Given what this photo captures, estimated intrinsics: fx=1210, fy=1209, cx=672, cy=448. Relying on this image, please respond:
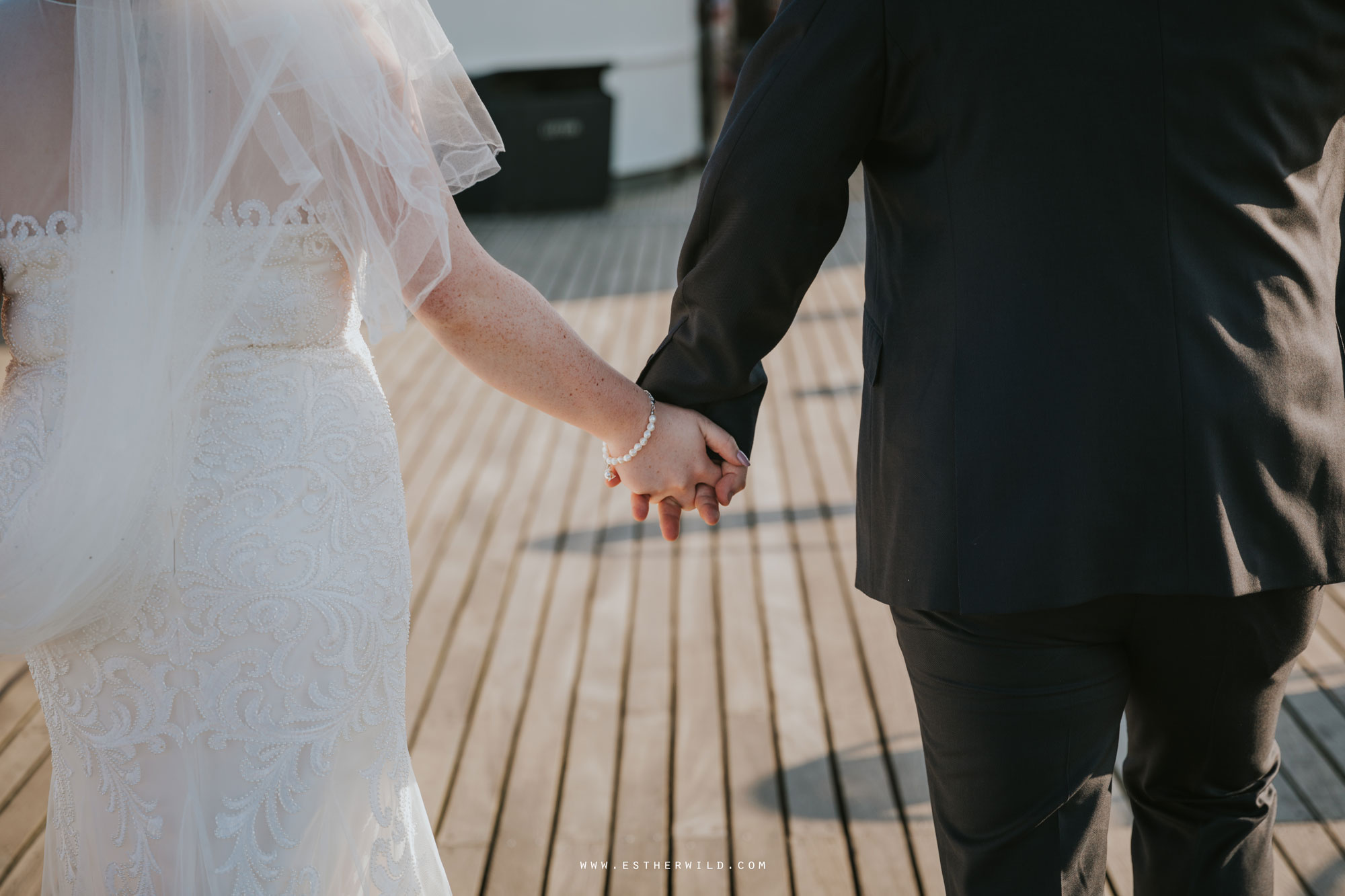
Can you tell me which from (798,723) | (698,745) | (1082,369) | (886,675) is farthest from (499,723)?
(1082,369)

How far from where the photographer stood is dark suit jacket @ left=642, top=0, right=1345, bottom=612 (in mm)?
1158

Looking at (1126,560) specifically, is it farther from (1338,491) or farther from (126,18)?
(126,18)

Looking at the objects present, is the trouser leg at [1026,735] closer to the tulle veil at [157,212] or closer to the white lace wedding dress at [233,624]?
the white lace wedding dress at [233,624]

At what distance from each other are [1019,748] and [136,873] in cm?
97

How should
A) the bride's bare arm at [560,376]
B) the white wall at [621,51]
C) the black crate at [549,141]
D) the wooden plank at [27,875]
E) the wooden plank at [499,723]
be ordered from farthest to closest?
the white wall at [621,51] < the black crate at [549,141] < the wooden plank at [499,723] < the wooden plank at [27,875] < the bride's bare arm at [560,376]

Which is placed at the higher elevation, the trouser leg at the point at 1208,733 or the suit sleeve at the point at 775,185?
the suit sleeve at the point at 775,185

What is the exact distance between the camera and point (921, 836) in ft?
7.30

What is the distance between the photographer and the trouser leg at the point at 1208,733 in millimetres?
1275

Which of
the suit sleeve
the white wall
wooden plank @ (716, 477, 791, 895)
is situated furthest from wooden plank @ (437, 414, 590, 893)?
the white wall

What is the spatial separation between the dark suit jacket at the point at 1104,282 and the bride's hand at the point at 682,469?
54 centimetres

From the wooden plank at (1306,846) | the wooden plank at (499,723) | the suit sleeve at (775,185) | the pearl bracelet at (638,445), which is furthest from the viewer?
the wooden plank at (499,723)

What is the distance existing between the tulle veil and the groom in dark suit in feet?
1.56

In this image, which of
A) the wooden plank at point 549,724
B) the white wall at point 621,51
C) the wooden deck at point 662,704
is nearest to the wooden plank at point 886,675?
the wooden deck at point 662,704

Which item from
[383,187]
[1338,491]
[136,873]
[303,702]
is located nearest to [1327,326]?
[1338,491]
